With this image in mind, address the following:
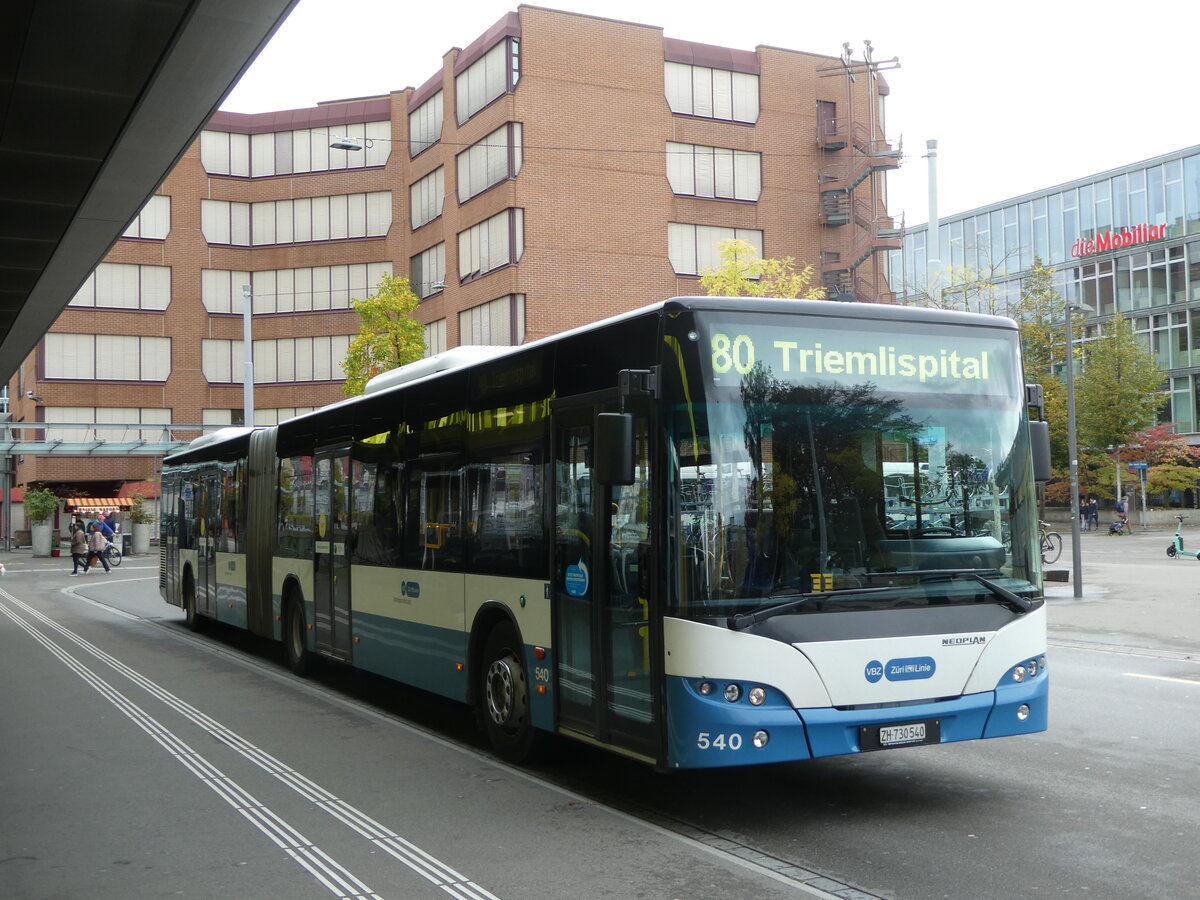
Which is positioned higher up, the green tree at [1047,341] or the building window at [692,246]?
the building window at [692,246]

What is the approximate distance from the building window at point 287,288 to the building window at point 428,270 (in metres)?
5.12

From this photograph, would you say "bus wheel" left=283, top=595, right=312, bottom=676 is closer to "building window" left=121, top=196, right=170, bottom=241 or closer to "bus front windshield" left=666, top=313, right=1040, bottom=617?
"bus front windshield" left=666, top=313, right=1040, bottom=617

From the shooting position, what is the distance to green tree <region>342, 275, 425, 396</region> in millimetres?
39812

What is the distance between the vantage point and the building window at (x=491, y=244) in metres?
49.8

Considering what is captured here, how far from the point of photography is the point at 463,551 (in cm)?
984

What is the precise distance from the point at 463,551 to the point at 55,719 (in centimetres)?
442

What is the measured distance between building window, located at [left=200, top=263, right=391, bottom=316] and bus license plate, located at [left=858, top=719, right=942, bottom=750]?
192ft

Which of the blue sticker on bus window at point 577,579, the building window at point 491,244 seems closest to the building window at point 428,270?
the building window at point 491,244

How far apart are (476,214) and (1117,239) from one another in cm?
3741

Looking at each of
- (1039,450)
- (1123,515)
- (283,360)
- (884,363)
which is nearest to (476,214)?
(283,360)

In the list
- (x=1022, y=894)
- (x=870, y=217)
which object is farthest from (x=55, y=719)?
(x=870, y=217)

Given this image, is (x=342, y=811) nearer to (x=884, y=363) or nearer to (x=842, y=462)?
(x=842, y=462)

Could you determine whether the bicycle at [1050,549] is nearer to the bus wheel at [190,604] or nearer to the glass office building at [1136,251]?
the bus wheel at [190,604]

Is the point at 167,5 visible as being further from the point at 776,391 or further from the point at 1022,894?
the point at 1022,894
